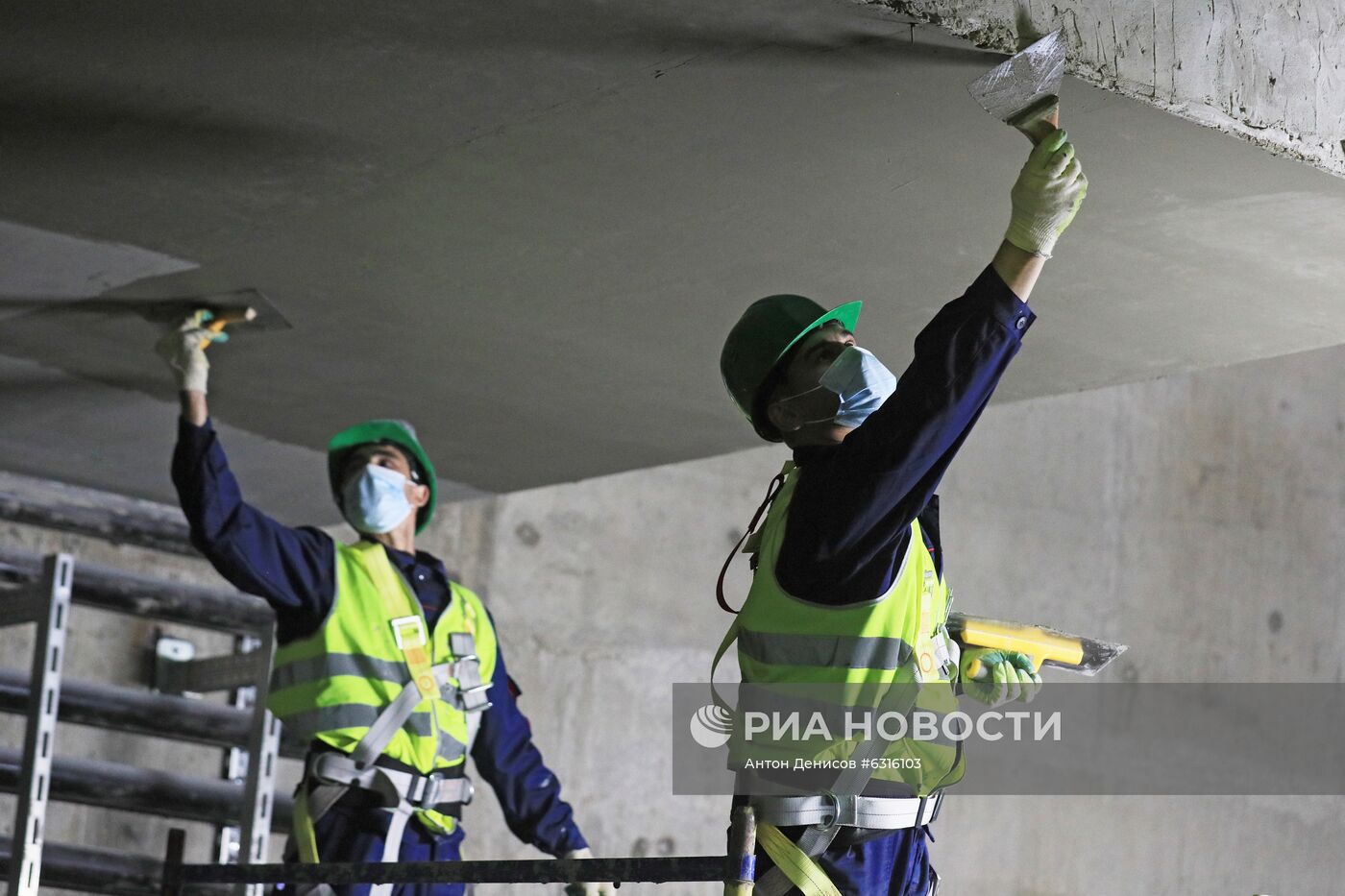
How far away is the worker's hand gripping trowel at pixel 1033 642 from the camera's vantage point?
9.23ft

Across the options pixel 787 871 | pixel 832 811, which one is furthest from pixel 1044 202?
pixel 787 871

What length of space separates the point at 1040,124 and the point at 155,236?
193cm

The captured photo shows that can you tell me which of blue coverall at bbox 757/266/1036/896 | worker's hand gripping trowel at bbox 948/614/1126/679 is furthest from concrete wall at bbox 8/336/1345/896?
blue coverall at bbox 757/266/1036/896

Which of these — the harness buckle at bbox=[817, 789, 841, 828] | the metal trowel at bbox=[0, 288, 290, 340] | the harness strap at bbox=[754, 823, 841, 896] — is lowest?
the harness strap at bbox=[754, 823, 841, 896]

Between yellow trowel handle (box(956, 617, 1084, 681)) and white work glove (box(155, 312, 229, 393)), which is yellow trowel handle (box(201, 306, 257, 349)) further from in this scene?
yellow trowel handle (box(956, 617, 1084, 681))

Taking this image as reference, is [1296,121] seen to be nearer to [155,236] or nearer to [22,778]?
[155,236]

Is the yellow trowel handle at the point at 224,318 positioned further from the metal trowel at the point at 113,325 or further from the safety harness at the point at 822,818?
the safety harness at the point at 822,818

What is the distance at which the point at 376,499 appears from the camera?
4.37m

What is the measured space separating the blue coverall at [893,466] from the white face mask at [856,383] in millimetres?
214

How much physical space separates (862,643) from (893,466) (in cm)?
30

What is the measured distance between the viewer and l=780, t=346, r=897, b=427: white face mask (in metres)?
2.56

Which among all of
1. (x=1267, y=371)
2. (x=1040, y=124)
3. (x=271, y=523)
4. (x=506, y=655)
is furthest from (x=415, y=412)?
(x=1267, y=371)

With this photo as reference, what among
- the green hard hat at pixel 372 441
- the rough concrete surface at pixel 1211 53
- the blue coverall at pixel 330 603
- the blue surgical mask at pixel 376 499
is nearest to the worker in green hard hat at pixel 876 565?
the rough concrete surface at pixel 1211 53

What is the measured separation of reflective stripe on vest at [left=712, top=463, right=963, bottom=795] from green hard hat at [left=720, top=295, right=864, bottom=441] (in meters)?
0.30
